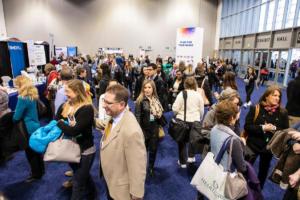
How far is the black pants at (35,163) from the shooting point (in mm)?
3007

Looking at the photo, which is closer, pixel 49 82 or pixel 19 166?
pixel 19 166

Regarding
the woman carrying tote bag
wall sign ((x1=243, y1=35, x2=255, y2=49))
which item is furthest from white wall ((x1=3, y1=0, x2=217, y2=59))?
Result: the woman carrying tote bag

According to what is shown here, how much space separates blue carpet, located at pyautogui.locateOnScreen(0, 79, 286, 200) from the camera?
2.84 meters

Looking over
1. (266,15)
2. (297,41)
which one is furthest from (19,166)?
(266,15)

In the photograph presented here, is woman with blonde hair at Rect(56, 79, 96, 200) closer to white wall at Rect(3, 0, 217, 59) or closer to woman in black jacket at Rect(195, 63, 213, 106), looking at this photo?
woman in black jacket at Rect(195, 63, 213, 106)

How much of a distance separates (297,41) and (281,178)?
11021mm

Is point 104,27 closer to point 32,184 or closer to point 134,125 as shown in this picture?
point 32,184

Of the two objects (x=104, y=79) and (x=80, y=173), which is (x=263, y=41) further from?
(x=80, y=173)

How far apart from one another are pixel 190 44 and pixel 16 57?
6.35 meters

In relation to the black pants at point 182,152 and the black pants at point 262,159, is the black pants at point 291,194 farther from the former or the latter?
the black pants at point 182,152

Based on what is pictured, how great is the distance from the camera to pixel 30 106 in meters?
2.78

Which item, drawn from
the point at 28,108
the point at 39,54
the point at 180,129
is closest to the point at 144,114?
the point at 180,129

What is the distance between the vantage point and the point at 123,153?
1.57 m

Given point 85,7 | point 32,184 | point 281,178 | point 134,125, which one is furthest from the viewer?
point 85,7
